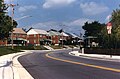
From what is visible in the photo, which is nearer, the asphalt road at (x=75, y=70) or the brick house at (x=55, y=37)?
the asphalt road at (x=75, y=70)

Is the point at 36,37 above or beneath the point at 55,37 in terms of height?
beneath

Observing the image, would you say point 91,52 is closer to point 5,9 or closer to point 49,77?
point 5,9

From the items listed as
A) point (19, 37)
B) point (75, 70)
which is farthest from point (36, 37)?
point (75, 70)

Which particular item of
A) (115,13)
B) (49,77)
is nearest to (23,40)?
(115,13)

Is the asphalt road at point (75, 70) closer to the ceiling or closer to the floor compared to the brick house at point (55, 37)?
closer to the floor

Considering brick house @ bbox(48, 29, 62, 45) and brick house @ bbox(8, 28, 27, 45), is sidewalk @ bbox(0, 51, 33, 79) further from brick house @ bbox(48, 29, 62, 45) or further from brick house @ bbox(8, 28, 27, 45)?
brick house @ bbox(48, 29, 62, 45)

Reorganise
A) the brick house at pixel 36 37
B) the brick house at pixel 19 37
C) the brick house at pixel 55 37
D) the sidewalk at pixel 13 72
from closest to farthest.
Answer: the sidewalk at pixel 13 72, the brick house at pixel 19 37, the brick house at pixel 36 37, the brick house at pixel 55 37

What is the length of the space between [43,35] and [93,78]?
490ft

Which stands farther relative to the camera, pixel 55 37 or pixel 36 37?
pixel 55 37

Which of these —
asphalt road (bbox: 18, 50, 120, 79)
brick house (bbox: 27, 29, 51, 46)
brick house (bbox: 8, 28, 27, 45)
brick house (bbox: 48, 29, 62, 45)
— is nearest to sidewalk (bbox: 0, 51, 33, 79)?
asphalt road (bbox: 18, 50, 120, 79)

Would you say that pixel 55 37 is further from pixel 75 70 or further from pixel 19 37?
pixel 75 70

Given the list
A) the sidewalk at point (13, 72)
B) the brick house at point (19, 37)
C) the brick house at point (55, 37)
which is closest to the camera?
the sidewalk at point (13, 72)

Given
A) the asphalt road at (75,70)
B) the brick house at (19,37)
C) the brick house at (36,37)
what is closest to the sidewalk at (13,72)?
the asphalt road at (75,70)

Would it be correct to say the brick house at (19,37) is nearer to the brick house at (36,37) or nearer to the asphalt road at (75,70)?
the brick house at (36,37)
